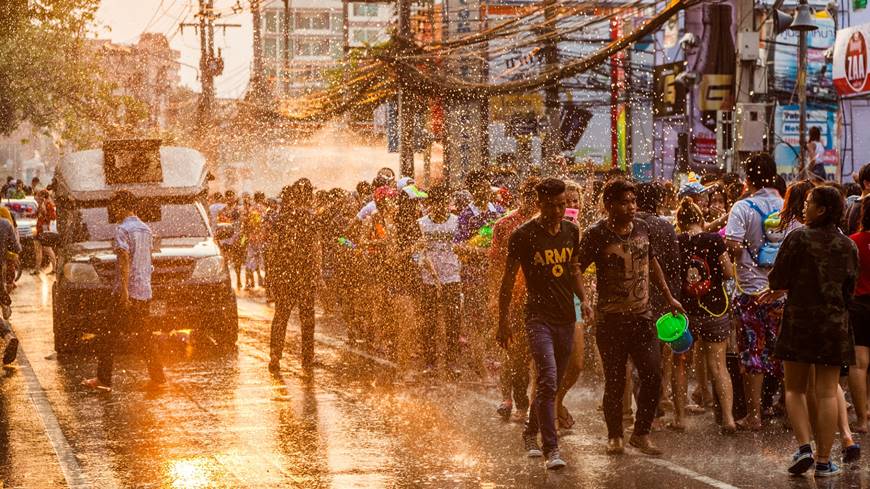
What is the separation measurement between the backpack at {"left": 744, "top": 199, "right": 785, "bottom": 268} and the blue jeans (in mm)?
1787

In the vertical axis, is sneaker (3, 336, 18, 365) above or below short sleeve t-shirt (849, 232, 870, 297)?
below

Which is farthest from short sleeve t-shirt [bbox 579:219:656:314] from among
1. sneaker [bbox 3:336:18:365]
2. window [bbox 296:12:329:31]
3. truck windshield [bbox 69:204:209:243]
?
window [bbox 296:12:329:31]

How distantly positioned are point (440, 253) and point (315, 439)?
10.6 feet

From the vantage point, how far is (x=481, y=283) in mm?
12656

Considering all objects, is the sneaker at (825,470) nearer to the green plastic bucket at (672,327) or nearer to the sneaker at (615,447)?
the sneaker at (615,447)

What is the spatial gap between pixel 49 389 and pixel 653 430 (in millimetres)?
5772

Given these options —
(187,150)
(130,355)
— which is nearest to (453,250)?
(130,355)

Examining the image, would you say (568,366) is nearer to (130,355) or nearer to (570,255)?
(570,255)

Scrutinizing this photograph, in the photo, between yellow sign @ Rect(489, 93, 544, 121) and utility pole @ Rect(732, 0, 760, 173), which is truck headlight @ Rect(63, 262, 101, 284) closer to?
utility pole @ Rect(732, 0, 760, 173)

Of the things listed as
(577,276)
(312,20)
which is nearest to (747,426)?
(577,276)

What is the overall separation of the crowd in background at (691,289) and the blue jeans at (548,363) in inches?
12.3

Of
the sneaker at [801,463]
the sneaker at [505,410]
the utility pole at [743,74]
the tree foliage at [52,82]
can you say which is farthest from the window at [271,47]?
the sneaker at [801,463]

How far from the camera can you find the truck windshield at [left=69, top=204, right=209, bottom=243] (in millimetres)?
15430

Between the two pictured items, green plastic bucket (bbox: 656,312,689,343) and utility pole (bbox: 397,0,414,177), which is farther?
utility pole (bbox: 397,0,414,177)
